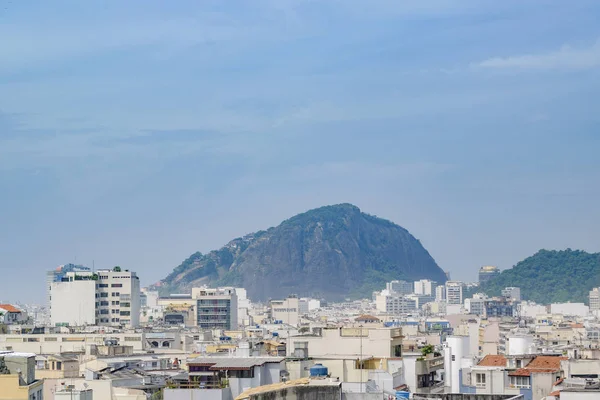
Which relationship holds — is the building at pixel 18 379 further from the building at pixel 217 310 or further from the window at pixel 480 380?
the building at pixel 217 310

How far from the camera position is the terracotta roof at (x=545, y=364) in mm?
43094

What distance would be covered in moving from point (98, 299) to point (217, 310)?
32742 mm

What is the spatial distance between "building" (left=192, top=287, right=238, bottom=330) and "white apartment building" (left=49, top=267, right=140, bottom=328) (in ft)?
89.6

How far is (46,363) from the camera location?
5719cm

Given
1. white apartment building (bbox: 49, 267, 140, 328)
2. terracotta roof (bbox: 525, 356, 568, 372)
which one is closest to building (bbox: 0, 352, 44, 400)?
terracotta roof (bbox: 525, 356, 568, 372)

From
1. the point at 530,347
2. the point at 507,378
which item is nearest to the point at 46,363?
the point at 507,378

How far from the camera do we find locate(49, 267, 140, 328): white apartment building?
418ft

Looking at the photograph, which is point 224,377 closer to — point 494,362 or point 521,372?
point 521,372

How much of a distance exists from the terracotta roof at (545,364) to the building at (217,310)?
110948mm

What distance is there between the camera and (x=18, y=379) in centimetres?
3064

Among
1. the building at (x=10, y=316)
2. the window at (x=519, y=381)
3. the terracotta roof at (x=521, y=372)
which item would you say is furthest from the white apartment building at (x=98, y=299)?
the window at (x=519, y=381)

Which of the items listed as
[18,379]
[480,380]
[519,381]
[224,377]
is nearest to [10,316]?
[480,380]

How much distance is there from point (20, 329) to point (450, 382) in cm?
5094

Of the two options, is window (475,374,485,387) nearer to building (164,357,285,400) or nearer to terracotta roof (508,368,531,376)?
terracotta roof (508,368,531,376)
